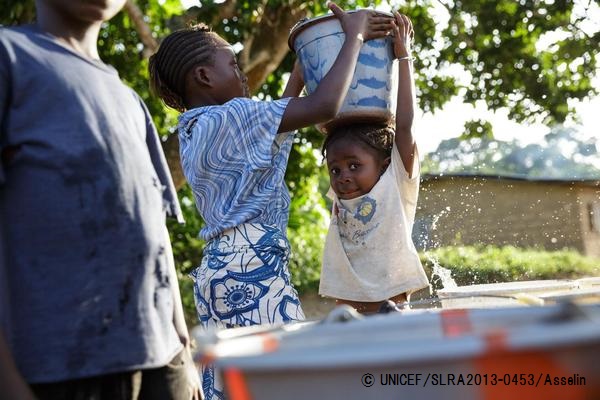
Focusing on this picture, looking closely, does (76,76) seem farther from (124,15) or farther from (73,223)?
(124,15)

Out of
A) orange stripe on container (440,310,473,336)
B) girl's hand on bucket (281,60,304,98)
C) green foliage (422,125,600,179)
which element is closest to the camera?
orange stripe on container (440,310,473,336)

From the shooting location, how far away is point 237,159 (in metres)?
2.30

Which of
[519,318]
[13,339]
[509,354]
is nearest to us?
[509,354]

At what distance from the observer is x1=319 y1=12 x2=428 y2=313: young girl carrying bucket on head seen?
2.62 m

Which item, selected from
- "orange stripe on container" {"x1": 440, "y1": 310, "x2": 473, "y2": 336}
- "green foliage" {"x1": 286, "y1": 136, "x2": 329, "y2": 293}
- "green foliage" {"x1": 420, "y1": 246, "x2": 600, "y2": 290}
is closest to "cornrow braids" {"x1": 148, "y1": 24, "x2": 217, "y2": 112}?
"orange stripe on container" {"x1": 440, "y1": 310, "x2": 473, "y2": 336}

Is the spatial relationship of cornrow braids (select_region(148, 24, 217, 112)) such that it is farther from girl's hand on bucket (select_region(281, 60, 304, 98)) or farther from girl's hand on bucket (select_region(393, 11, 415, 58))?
girl's hand on bucket (select_region(393, 11, 415, 58))

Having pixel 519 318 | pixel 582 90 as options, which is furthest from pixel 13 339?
pixel 582 90

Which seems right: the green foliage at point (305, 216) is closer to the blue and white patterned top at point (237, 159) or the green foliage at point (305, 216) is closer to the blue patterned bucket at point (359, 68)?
the blue patterned bucket at point (359, 68)

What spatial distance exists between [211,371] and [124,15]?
5.30 metres

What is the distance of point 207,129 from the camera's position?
7.50 feet

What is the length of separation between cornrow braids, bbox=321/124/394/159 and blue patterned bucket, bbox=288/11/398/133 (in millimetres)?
63

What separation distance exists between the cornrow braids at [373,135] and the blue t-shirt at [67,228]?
125 centimetres

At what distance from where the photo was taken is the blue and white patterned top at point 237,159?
89.4 inches

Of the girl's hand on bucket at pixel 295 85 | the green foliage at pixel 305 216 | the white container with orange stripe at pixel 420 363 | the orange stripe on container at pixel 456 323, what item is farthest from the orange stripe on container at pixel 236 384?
the green foliage at pixel 305 216
